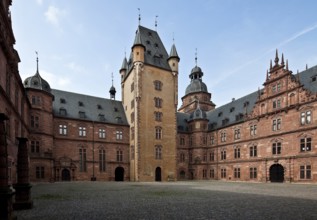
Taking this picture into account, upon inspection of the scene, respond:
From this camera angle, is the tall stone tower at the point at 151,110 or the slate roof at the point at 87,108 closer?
the tall stone tower at the point at 151,110

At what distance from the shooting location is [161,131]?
1785 inches

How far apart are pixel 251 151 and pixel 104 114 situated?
27837 mm

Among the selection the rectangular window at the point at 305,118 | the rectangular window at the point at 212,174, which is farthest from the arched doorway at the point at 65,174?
the rectangular window at the point at 305,118

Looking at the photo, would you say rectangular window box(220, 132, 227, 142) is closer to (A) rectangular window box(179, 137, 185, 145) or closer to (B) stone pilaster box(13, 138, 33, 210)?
(A) rectangular window box(179, 137, 185, 145)

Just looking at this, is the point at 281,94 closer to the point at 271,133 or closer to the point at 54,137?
the point at 271,133

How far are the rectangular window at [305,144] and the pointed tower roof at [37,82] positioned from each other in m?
38.3

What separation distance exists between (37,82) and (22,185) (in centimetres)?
2971

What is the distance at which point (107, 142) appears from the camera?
146 feet

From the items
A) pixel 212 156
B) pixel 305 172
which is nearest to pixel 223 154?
pixel 212 156

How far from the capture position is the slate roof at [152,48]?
4653 centimetres

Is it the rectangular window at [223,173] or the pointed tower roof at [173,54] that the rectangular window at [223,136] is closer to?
the rectangular window at [223,173]

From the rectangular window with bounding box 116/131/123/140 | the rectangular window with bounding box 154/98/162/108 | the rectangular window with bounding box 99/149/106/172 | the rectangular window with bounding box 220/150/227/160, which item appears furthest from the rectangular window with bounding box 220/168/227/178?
the rectangular window with bounding box 99/149/106/172

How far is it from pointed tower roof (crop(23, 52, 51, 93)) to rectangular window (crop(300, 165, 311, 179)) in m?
39.0

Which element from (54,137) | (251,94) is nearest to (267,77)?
(251,94)
